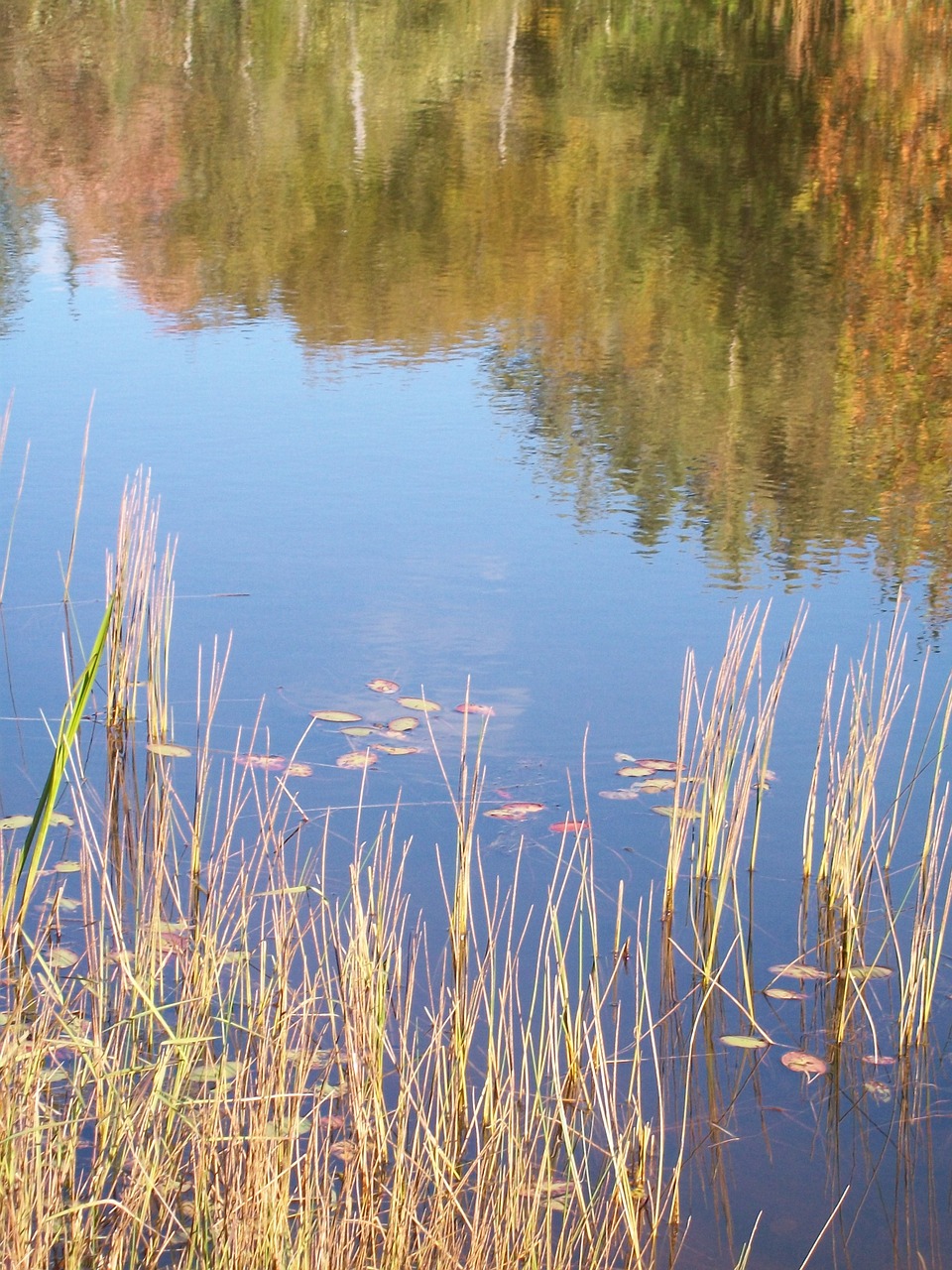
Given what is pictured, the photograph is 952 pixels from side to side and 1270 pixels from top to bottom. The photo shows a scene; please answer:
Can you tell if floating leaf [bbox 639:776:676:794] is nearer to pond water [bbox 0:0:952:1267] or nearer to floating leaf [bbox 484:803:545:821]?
pond water [bbox 0:0:952:1267]

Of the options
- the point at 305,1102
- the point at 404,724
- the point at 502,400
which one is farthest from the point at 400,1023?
the point at 502,400

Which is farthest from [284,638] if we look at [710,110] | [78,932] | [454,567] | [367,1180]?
[710,110]

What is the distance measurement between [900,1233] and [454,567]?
11.5 feet

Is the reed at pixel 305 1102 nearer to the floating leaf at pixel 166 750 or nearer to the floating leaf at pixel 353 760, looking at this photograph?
the floating leaf at pixel 166 750

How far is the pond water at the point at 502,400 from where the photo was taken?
4766 millimetres

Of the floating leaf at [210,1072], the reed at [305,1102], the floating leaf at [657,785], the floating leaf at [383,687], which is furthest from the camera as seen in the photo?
the floating leaf at [383,687]

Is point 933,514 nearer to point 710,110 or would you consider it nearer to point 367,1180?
point 367,1180

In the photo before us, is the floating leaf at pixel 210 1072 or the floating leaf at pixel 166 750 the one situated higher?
the floating leaf at pixel 210 1072

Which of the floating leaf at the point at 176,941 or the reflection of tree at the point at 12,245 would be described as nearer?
the floating leaf at the point at 176,941

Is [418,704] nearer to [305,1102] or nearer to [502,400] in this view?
[305,1102]

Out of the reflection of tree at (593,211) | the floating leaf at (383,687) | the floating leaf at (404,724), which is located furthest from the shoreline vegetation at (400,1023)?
the reflection of tree at (593,211)

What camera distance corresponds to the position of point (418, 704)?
4.53 metres

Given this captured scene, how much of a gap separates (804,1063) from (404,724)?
1.64 meters

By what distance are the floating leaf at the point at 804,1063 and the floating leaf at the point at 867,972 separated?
0.19 meters
